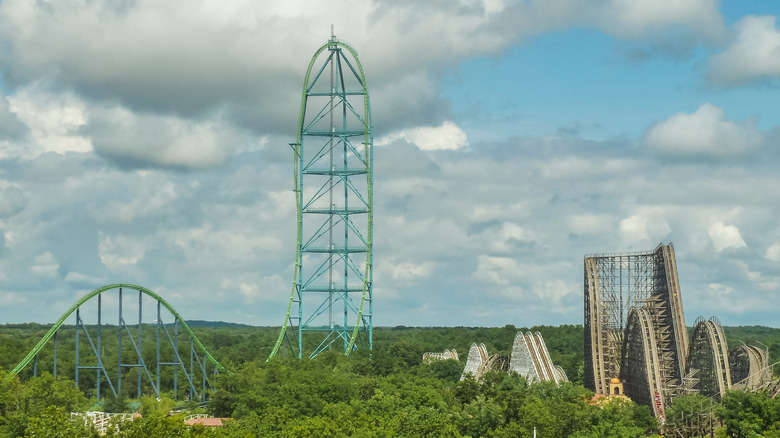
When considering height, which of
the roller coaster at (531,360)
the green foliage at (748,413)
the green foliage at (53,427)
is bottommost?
the green foliage at (748,413)

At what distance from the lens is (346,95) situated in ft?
243

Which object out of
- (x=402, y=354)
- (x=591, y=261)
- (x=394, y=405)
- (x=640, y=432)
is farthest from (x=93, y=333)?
(x=640, y=432)

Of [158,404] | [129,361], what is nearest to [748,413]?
[158,404]

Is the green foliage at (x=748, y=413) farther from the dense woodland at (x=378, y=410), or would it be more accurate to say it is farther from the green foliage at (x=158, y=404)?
the green foliage at (x=158, y=404)

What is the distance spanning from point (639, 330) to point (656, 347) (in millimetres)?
2260

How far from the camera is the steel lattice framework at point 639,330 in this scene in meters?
57.9

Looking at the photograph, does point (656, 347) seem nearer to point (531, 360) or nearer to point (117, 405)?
point (531, 360)

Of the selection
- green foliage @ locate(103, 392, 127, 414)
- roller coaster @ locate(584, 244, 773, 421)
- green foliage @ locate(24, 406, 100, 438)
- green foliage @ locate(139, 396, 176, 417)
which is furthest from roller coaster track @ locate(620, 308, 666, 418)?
green foliage @ locate(24, 406, 100, 438)

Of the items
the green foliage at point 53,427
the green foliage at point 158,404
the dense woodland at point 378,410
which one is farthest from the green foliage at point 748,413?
the green foliage at point 158,404

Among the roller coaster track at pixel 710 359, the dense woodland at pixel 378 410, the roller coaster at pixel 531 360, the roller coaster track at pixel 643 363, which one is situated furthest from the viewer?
the roller coaster at pixel 531 360

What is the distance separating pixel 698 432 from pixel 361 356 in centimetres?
3293

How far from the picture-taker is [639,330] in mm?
61031

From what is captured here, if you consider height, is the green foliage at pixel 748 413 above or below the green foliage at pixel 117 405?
below

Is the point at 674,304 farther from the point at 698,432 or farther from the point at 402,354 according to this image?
the point at 402,354
